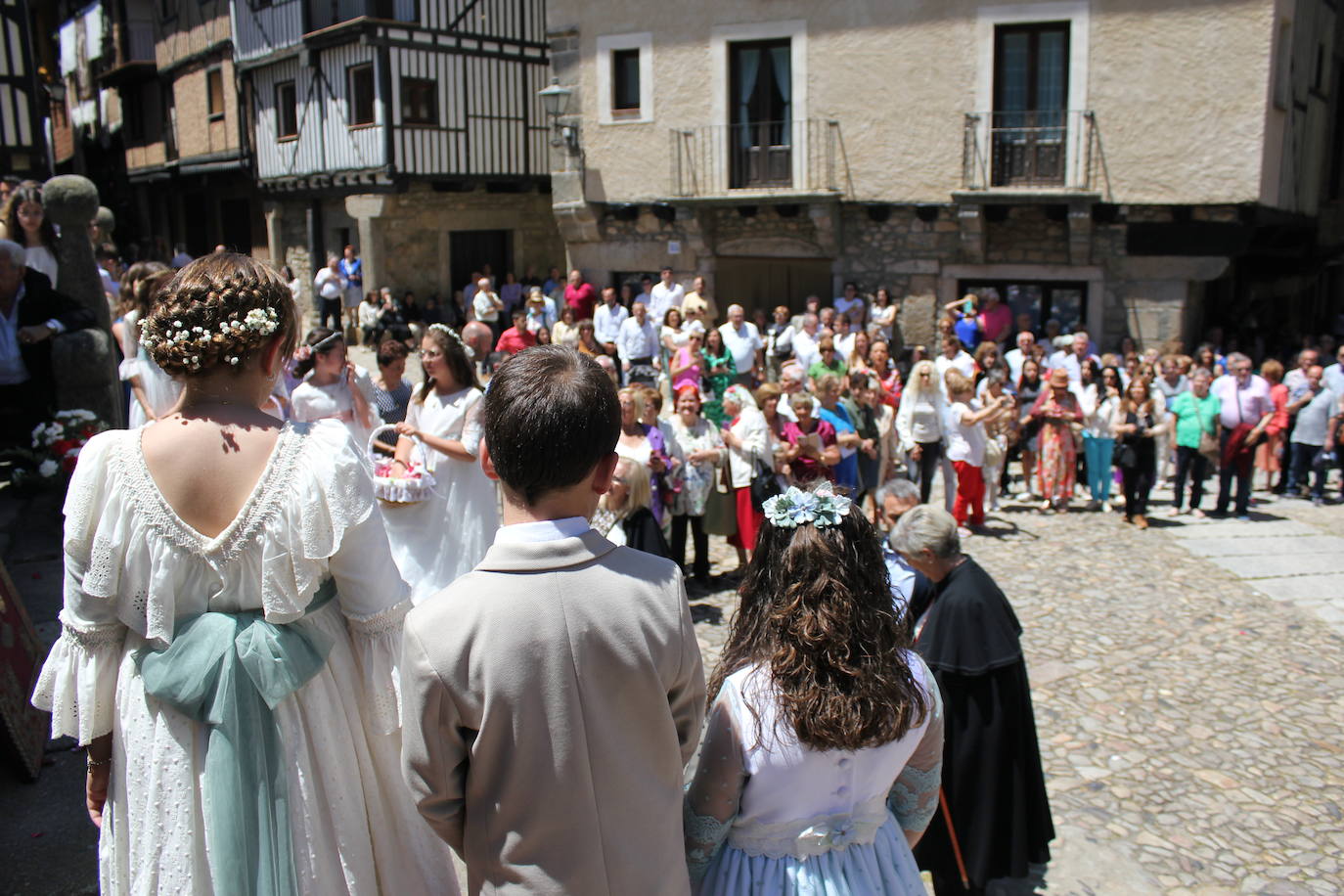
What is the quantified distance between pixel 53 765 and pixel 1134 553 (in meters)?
7.57

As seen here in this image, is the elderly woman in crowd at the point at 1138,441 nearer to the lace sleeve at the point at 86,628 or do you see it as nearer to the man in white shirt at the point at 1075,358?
the man in white shirt at the point at 1075,358

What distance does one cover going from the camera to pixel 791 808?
2244 millimetres

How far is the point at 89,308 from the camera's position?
6762 millimetres

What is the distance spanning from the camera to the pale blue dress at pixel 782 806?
2.21 meters

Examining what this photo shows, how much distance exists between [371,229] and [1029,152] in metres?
11.6

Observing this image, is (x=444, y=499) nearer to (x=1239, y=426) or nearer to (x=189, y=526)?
(x=189, y=526)

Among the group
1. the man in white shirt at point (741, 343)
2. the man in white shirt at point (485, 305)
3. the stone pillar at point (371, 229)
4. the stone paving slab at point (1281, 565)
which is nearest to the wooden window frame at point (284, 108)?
the stone pillar at point (371, 229)

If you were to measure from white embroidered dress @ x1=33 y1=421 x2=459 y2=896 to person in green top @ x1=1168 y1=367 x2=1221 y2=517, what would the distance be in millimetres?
9489

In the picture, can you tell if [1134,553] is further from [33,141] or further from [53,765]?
[33,141]

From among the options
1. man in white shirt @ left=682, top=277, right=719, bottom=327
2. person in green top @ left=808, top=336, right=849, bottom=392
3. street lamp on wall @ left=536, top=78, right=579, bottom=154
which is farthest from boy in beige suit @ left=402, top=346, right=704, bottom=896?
street lamp on wall @ left=536, top=78, right=579, bottom=154

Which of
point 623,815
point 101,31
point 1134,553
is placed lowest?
point 1134,553

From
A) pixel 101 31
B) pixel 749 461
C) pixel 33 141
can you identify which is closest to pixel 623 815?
pixel 749 461

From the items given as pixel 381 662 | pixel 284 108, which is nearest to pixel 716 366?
pixel 381 662

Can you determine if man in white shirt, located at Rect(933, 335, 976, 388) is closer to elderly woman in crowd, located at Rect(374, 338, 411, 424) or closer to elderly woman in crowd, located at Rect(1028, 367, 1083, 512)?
elderly woman in crowd, located at Rect(1028, 367, 1083, 512)
